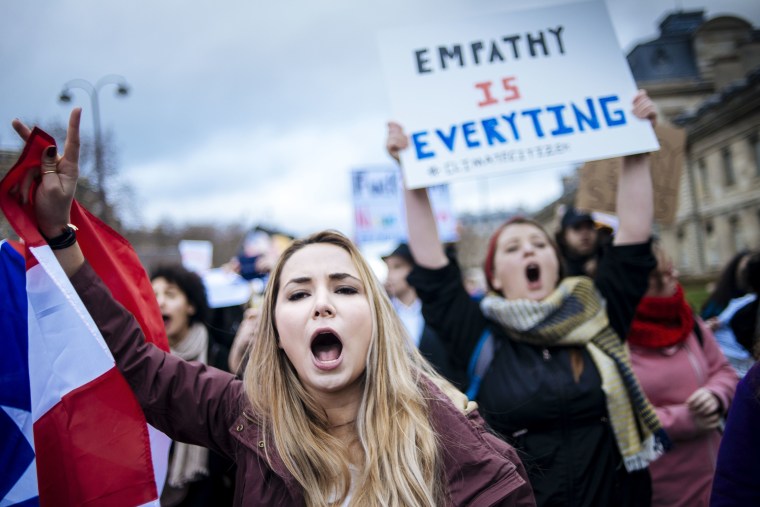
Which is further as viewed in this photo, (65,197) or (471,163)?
(471,163)

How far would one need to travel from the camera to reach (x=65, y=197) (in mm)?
1618

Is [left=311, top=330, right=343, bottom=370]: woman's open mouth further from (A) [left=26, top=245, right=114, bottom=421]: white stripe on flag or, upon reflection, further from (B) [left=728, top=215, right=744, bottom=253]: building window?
(B) [left=728, top=215, right=744, bottom=253]: building window

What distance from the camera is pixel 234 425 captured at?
1.73 m

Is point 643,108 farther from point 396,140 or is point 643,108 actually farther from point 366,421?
point 366,421

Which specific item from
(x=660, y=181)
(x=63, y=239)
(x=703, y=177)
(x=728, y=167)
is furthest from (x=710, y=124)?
(x=63, y=239)

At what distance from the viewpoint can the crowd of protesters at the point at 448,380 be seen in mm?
1641

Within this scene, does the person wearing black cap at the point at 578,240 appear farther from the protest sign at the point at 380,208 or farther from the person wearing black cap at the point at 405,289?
the protest sign at the point at 380,208

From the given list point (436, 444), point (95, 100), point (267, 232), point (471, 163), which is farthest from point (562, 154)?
point (95, 100)

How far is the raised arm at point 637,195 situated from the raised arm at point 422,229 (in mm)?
861

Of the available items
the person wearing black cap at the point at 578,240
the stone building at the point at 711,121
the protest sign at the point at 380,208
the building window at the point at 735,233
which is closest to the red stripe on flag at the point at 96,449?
the person wearing black cap at the point at 578,240

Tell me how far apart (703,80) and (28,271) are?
4947 cm

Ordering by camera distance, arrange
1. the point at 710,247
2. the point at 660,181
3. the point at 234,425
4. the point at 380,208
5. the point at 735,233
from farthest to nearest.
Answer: the point at 710,247 → the point at 735,233 → the point at 380,208 → the point at 660,181 → the point at 234,425

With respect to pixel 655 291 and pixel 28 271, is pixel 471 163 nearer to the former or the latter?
Answer: pixel 655 291

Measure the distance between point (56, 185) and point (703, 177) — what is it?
40.8 m
